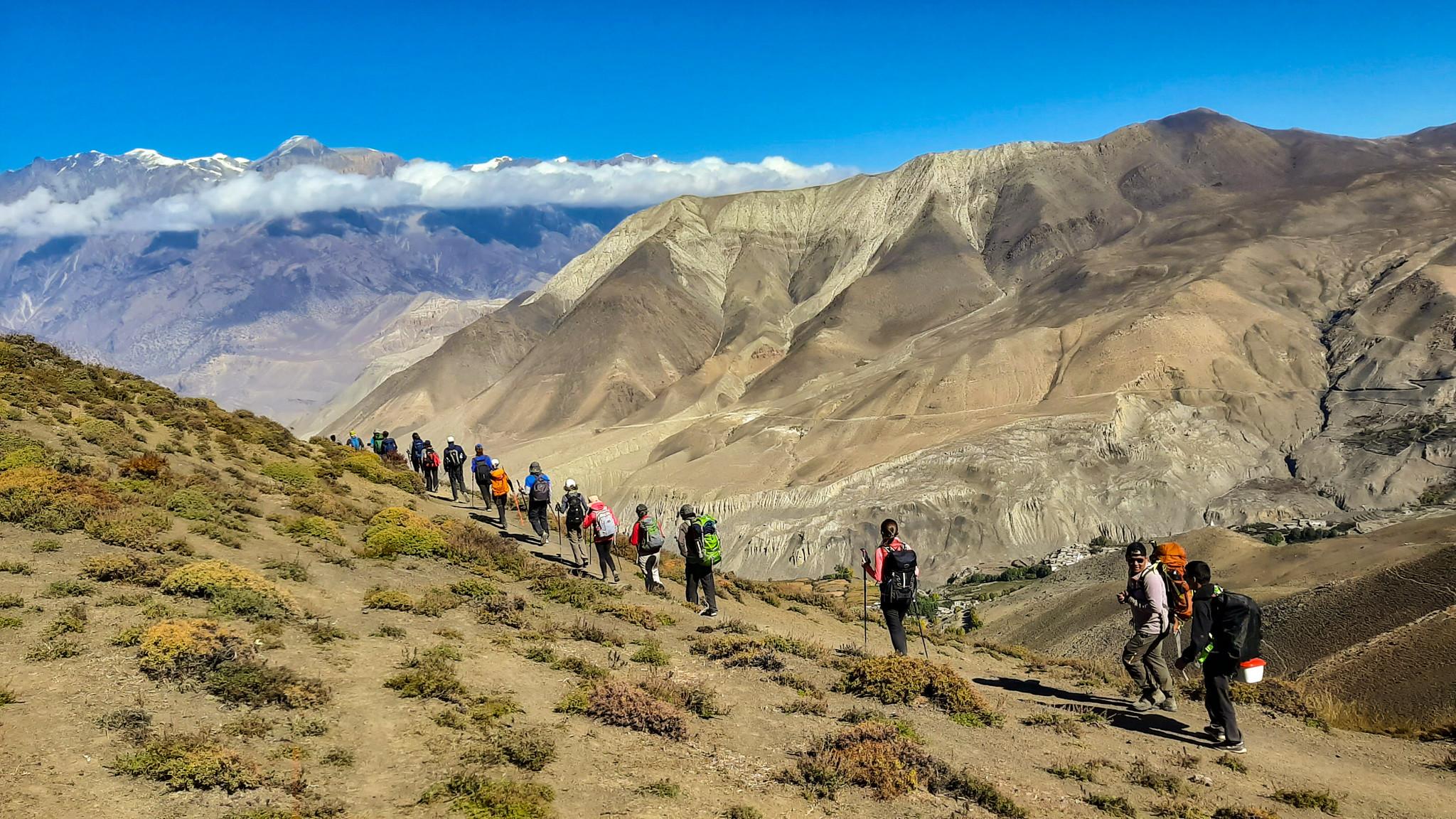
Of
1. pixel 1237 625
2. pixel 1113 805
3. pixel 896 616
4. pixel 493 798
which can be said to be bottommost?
pixel 1113 805

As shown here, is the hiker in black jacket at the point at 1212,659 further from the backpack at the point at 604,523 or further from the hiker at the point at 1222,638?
the backpack at the point at 604,523

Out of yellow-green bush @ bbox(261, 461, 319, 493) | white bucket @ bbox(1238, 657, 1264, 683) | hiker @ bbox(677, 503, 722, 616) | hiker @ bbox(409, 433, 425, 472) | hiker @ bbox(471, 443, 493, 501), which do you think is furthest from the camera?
hiker @ bbox(409, 433, 425, 472)

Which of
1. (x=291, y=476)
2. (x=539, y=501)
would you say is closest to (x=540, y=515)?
(x=539, y=501)

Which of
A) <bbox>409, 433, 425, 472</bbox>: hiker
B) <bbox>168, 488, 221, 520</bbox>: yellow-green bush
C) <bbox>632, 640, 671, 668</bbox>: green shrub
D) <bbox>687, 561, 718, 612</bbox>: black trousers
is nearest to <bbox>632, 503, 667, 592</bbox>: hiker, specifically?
<bbox>687, 561, 718, 612</bbox>: black trousers

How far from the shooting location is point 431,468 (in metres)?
25.7

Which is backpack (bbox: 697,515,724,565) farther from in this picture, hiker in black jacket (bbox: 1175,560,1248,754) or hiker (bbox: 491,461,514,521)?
hiker (bbox: 491,461,514,521)

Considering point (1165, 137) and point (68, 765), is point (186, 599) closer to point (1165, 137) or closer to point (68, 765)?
point (68, 765)

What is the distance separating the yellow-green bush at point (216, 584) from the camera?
11047 mm

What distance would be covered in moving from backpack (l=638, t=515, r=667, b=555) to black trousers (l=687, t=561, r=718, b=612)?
0.85 m

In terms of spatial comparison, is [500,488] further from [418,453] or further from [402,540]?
[418,453]

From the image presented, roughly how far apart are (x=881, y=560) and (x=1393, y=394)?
70938mm

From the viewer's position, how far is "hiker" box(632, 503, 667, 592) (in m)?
15.2

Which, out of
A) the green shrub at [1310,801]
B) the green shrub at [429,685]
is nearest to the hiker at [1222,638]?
the green shrub at [1310,801]

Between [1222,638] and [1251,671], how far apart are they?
393 mm
